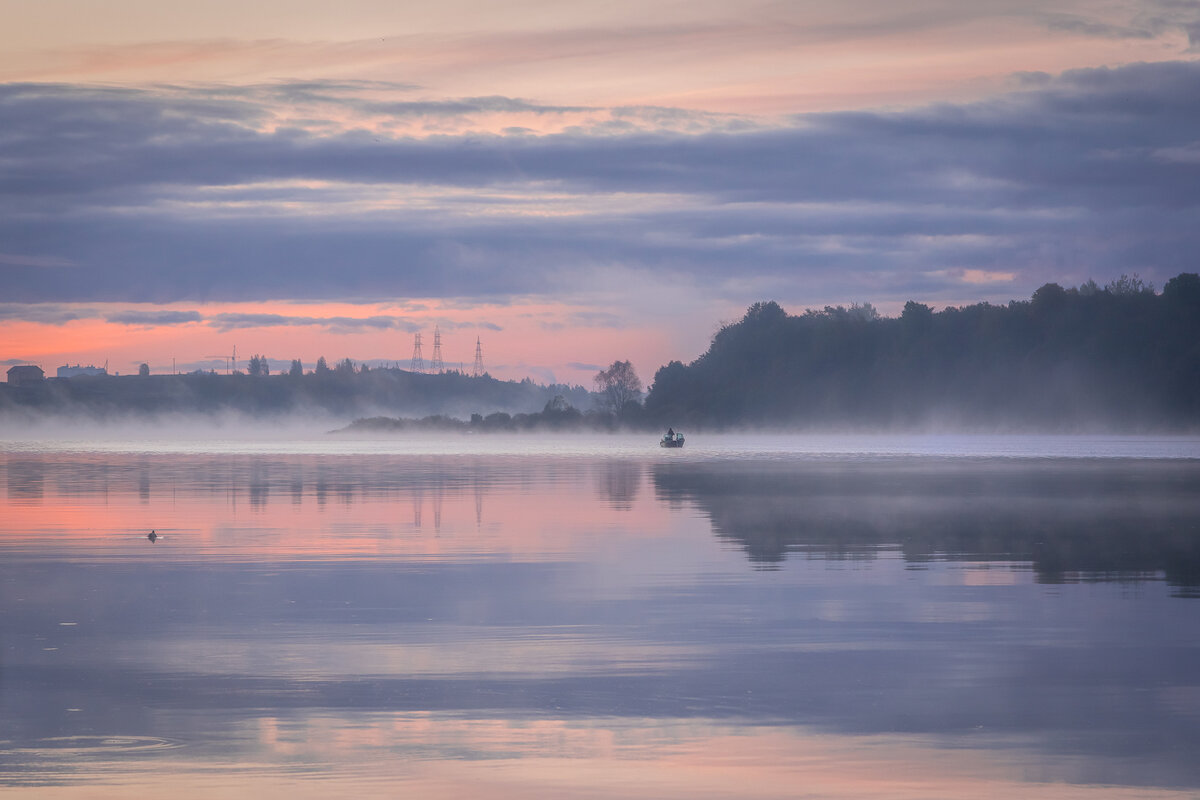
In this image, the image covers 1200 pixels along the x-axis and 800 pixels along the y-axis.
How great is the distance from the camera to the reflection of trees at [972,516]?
90.3ft

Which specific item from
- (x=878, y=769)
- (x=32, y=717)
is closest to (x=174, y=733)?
(x=32, y=717)

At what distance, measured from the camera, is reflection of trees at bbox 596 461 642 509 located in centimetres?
4622

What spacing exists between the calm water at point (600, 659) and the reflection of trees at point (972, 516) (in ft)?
0.89

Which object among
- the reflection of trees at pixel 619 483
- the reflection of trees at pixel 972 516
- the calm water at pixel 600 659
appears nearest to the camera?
the calm water at pixel 600 659

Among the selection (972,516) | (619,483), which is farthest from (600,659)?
(619,483)

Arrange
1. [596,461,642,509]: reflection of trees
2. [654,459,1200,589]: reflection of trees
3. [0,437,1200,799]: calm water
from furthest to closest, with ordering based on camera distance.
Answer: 1. [596,461,642,509]: reflection of trees
2. [654,459,1200,589]: reflection of trees
3. [0,437,1200,799]: calm water

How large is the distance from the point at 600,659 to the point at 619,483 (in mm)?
42761

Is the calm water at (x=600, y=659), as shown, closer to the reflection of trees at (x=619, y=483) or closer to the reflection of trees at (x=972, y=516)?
the reflection of trees at (x=972, y=516)

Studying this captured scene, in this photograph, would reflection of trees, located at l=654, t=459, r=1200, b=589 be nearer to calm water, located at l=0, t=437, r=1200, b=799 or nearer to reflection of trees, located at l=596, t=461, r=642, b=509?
calm water, located at l=0, t=437, r=1200, b=799

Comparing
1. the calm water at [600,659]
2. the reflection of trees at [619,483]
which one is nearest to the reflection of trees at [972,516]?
the calm water at [600,659]

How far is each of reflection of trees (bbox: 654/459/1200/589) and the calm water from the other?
270mm

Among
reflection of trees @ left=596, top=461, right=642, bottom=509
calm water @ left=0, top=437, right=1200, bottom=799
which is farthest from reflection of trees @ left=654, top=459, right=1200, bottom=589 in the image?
reflection of trees @ left=596, top=461, right=642, bottom=509

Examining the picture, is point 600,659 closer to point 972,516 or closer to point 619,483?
point 972,516

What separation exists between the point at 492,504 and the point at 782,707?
30.1 metres
